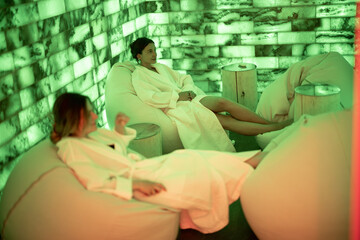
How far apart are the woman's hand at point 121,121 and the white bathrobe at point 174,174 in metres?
0.09

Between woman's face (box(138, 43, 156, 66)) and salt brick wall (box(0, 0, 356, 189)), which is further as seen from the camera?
woman's face (box(138, 43, 156, 66))

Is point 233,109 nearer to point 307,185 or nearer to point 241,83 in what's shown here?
point 241,83

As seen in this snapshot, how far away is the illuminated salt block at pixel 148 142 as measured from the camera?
335 centimetres

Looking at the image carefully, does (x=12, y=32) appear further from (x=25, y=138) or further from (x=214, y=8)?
(x=214, y=8)

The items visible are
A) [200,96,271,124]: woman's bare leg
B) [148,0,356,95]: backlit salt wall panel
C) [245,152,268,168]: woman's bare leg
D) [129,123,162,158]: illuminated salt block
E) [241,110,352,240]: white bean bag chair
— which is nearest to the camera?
[241,110,352,240]: white bean bag chair

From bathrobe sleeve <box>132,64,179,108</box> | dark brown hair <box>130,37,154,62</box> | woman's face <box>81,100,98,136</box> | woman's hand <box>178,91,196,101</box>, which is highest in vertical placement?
dark brown hair <box>130,37,154,62</box>

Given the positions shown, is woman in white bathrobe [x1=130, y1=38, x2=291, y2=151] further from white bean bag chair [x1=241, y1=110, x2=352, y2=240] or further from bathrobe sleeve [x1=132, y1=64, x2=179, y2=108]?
Result: white bean bag chair [x1=241, y1=110, x2=352, y2=240]

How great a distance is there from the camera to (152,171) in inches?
103

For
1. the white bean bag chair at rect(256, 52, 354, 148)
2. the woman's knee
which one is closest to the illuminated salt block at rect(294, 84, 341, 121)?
the white bean bag chair at rect(256, 52, 354, 148)

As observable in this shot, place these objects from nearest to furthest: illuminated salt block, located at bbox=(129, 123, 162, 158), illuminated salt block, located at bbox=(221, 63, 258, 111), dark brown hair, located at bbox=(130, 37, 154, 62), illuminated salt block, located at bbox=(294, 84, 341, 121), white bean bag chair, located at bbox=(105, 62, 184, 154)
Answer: illuminated salt block, located at bbox=(129, 123, 162, 158) < illuminated salt block, located at bbox=(294, 84, 341, 121) < white bean bag chair, located at bbox=(105, 62, 184, 154) < dark brown hair, located at bbox=(130, 37, 154, 62) < illuminated salt block, located at bbox=(221, 63, 258, 111)

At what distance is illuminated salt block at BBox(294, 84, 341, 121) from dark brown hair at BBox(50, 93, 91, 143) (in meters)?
1.77

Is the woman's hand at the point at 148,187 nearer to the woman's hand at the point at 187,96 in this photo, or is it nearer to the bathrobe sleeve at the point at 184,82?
the woman's hand at the point at 187,96

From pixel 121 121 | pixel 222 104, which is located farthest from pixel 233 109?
pixel 121 121

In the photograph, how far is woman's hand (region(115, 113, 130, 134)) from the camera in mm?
2834
